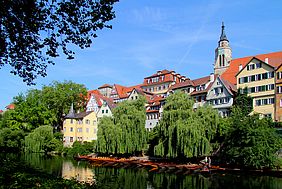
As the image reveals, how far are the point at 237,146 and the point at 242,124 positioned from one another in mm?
2690

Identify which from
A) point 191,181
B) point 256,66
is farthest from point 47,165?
point 256,66

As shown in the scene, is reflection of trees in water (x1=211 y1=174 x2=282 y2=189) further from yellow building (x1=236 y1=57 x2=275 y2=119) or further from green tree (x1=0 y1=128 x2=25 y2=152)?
green tree (x1=0 y1=128 x2=25 y2=152)

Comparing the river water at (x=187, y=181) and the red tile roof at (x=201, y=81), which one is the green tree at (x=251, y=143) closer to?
the river water at (x=187, y=181)

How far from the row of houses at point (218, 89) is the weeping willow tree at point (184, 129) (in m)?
9.33

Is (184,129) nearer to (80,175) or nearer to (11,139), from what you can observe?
(80,175)

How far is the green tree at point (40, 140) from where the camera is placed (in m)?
58.0

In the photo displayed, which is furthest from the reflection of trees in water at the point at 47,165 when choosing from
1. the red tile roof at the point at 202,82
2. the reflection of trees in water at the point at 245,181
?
the red tile roof at the point at 202,82

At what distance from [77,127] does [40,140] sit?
1248 cm

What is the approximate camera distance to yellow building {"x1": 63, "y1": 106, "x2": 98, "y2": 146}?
69.0m

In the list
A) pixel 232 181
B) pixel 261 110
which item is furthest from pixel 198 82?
pixel 232 181

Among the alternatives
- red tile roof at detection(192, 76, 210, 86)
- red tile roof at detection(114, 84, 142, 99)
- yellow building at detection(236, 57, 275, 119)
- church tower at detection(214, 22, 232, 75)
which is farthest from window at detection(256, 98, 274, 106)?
red tile roof at detection(114, 84, 142, 99)

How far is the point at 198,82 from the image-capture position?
5975 cm

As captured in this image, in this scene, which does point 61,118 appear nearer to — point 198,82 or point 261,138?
point 198,82

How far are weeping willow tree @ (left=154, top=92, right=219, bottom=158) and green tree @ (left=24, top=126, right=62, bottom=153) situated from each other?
1049 inches
